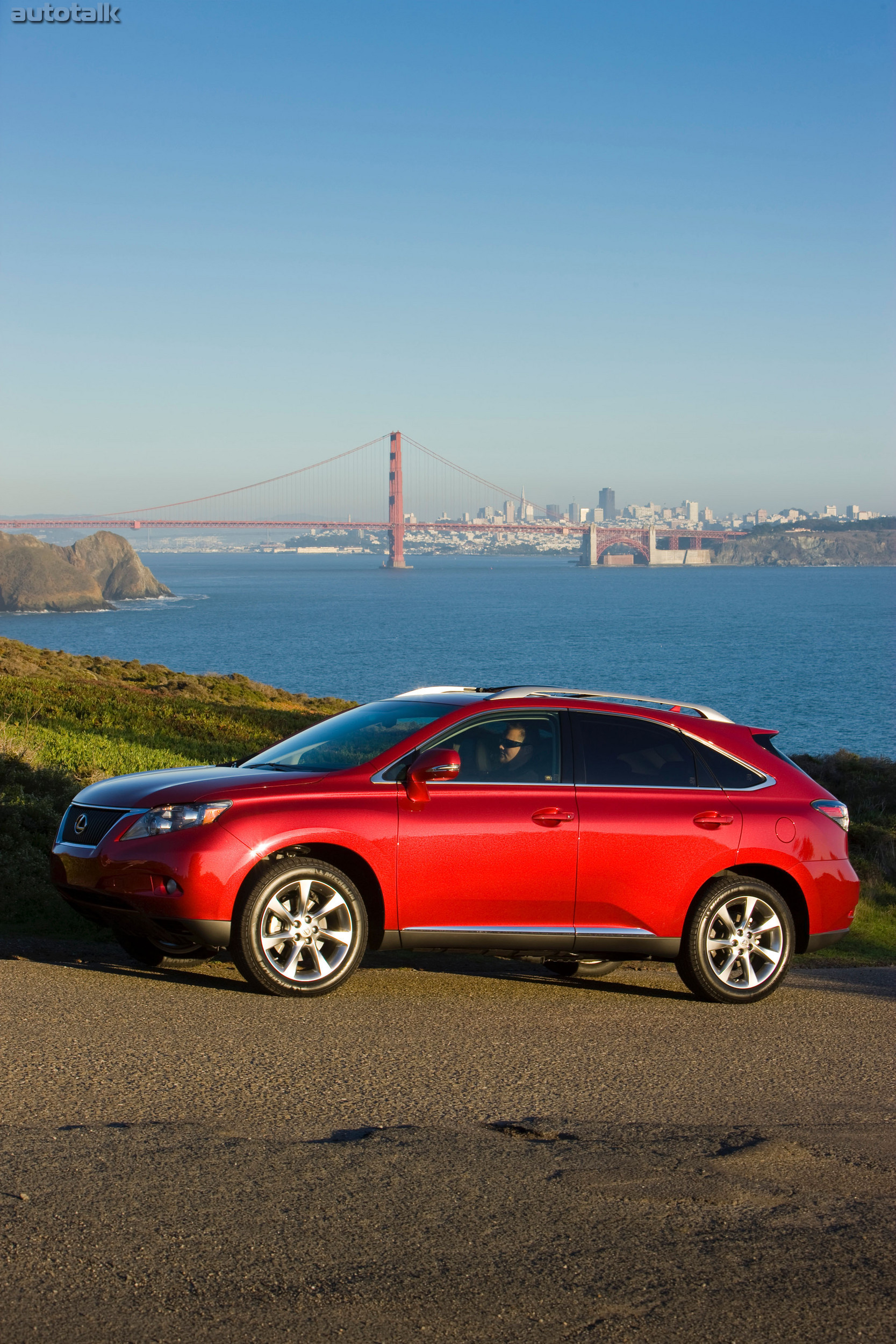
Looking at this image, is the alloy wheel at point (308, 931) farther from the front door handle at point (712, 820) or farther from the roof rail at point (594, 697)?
the front door handle at point (712, 820)

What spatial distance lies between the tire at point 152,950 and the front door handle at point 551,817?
204 cm

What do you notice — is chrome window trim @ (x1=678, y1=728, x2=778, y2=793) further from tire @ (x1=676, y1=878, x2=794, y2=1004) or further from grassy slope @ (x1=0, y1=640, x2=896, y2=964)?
grassy slope @ (x1=0, y1=640, x2=896, y2=964)

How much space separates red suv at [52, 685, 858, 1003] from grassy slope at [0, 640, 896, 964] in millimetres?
1849

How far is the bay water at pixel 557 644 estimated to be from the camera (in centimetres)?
6344

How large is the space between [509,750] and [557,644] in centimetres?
8929

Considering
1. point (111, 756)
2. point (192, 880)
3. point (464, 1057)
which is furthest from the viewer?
point (111, 756)

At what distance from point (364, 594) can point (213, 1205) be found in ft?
534

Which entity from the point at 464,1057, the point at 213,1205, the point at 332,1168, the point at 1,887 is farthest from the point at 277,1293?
the point at 1,887

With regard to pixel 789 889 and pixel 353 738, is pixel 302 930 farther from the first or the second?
pixel 789 889

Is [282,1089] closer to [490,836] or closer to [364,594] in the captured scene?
[490,836]

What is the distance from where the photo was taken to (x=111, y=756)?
47.2 ft

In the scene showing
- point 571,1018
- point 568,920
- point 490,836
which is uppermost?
point 490,836

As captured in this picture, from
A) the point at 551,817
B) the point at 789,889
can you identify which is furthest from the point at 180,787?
the point at 789,889

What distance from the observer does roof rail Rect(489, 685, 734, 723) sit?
23.3ft
